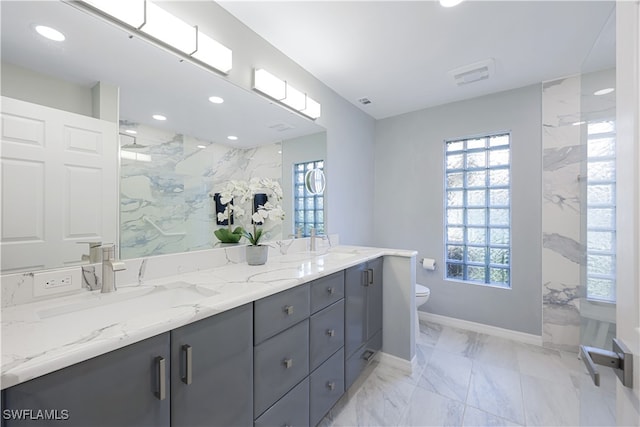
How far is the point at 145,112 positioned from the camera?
49.3 inches

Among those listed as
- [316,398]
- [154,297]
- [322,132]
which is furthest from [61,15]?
[316,398]

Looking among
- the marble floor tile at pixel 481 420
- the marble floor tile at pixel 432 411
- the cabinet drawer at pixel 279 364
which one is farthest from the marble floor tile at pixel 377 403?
the cabinet drawer at pixel 279 364

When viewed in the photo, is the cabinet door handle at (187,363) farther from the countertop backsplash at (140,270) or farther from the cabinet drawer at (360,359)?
the cabinet drawer at (360,359)

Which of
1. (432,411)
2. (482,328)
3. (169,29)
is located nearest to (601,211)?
(432,411)

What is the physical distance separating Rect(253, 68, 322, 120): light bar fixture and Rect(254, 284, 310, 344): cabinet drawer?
1.40 metres

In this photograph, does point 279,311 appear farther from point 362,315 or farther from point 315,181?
point 315,181

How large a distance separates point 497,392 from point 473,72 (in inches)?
99.3

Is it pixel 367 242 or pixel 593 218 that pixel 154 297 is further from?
pixel 367 242

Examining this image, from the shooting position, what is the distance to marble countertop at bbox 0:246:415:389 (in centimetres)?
58

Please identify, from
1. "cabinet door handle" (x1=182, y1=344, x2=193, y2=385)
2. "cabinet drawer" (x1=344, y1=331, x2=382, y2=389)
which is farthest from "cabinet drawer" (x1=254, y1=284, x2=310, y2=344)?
"cabinet drawer" (x1=344, y1=331, x2=382, y2=389)

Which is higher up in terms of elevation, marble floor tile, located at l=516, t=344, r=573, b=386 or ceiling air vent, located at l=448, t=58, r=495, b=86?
ceiling air vent, located at l=448, t=58, r=495, b=86

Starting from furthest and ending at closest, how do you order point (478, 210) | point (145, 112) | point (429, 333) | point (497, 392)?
point (478, 210) → point (429, 333) → point (497, 392) → point (145, 112)

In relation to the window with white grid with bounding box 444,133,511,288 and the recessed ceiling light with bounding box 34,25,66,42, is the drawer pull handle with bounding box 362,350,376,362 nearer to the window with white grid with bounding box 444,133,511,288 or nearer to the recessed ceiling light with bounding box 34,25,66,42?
the window with white grid with bounding box 444,133,511,288

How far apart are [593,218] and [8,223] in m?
2.04
